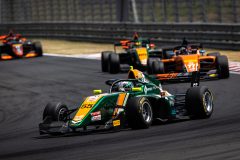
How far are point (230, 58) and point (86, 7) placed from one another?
66.5 ft

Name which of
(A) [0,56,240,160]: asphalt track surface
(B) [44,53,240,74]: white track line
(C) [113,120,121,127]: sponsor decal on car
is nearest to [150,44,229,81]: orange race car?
(A) [0,56,240,160]: asphalt track surface

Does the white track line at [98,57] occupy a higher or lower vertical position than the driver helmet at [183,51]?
lower

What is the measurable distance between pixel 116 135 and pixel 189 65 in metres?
9.12

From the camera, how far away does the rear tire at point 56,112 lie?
12.8m

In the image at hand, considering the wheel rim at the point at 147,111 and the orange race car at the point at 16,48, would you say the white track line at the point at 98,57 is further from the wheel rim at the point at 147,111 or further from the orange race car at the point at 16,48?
the wheel rim at the point at 147,111

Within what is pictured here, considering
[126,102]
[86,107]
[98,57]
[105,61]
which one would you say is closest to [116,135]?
[86,107]

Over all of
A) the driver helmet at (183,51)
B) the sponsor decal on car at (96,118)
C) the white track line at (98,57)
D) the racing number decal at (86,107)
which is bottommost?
the white track line at (98,57)

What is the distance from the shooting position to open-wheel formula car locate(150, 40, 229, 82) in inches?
806

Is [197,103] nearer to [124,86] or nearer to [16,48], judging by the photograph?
[124,86]

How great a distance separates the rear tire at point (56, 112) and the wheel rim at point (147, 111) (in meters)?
1.47

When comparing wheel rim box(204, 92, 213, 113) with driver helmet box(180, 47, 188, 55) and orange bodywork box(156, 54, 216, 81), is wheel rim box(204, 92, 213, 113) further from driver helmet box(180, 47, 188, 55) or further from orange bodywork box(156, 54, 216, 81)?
driver helmet box(180, 47, 188, 55)

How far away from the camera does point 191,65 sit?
2066cm

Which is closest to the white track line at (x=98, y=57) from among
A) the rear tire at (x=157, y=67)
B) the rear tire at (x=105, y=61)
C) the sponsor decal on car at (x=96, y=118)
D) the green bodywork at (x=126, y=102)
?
the rear tire at (x=157, y=67)

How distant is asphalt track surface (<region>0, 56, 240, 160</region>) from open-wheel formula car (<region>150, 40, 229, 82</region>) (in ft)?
1.40
